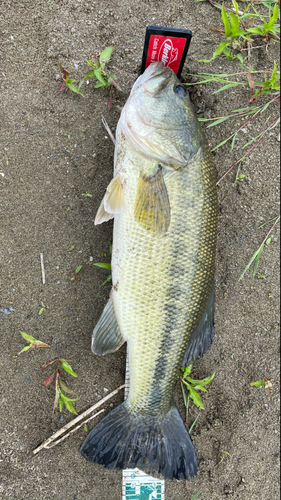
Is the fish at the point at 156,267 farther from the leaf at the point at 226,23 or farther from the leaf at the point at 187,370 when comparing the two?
the leaf at the point at 226,23

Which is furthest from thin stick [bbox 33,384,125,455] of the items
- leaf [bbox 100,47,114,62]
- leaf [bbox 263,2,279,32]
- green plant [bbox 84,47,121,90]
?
leaf [bbox 263,2,279,32]

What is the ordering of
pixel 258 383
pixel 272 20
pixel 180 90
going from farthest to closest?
pixel 258 383 < pixel 272 20 < pixel 180 90

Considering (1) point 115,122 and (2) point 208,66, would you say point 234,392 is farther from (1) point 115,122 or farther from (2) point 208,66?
(2) point 208,66

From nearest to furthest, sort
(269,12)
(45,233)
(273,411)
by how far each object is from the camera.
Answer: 1. (45,233)
2. (269,12)
3. (273,411)

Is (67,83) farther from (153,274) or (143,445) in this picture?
(143,445)

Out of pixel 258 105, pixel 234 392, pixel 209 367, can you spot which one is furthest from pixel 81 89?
pixel 234 392

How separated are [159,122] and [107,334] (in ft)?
3.70

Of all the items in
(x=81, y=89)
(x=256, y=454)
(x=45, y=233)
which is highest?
(x=81, y=89)

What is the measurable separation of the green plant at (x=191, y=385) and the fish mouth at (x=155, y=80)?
1.56 metres

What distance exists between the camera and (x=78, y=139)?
2.00 metres

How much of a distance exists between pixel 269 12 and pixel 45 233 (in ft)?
6.46

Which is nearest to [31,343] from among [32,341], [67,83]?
[32,341]

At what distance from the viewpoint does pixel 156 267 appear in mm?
1651

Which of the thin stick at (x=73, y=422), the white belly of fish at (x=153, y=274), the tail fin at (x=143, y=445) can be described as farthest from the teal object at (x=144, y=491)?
the white belly of fish at (x=153, y=274)
